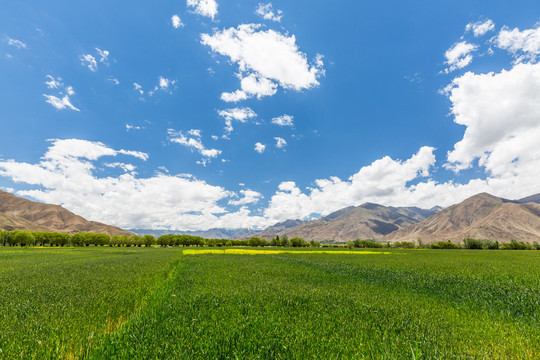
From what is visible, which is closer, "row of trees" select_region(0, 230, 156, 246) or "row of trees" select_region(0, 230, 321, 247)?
"row of trees" select_region(0, 230, 156, 246)

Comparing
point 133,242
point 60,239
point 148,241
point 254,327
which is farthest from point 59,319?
point 148,241

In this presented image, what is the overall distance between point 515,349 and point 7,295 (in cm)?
2061

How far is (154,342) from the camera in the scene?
5852 mm

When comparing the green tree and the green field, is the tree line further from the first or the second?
the green field

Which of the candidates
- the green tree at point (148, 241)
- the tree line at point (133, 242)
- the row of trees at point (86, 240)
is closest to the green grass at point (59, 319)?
the tree line at point (133, 242)

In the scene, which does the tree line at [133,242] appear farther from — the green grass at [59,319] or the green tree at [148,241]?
the green grass at [59,319]

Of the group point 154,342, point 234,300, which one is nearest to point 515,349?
point 234,300

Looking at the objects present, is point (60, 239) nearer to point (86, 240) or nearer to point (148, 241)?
point (86, 240)

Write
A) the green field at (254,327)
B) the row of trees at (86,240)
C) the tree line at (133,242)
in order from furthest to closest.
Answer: the tree line at (133,242)
the row of trees at (86,240)
the green field at (254,327)

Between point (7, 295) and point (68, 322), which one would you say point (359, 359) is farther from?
point (7, 295)

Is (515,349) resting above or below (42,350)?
below

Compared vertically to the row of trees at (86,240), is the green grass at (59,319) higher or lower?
higher

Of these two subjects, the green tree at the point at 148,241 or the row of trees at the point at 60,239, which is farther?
the green tree at the point at 148,241

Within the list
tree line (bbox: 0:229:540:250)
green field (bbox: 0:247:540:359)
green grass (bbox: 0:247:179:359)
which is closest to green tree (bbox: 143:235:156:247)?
tree line (bbox: 0:229:540:250)
